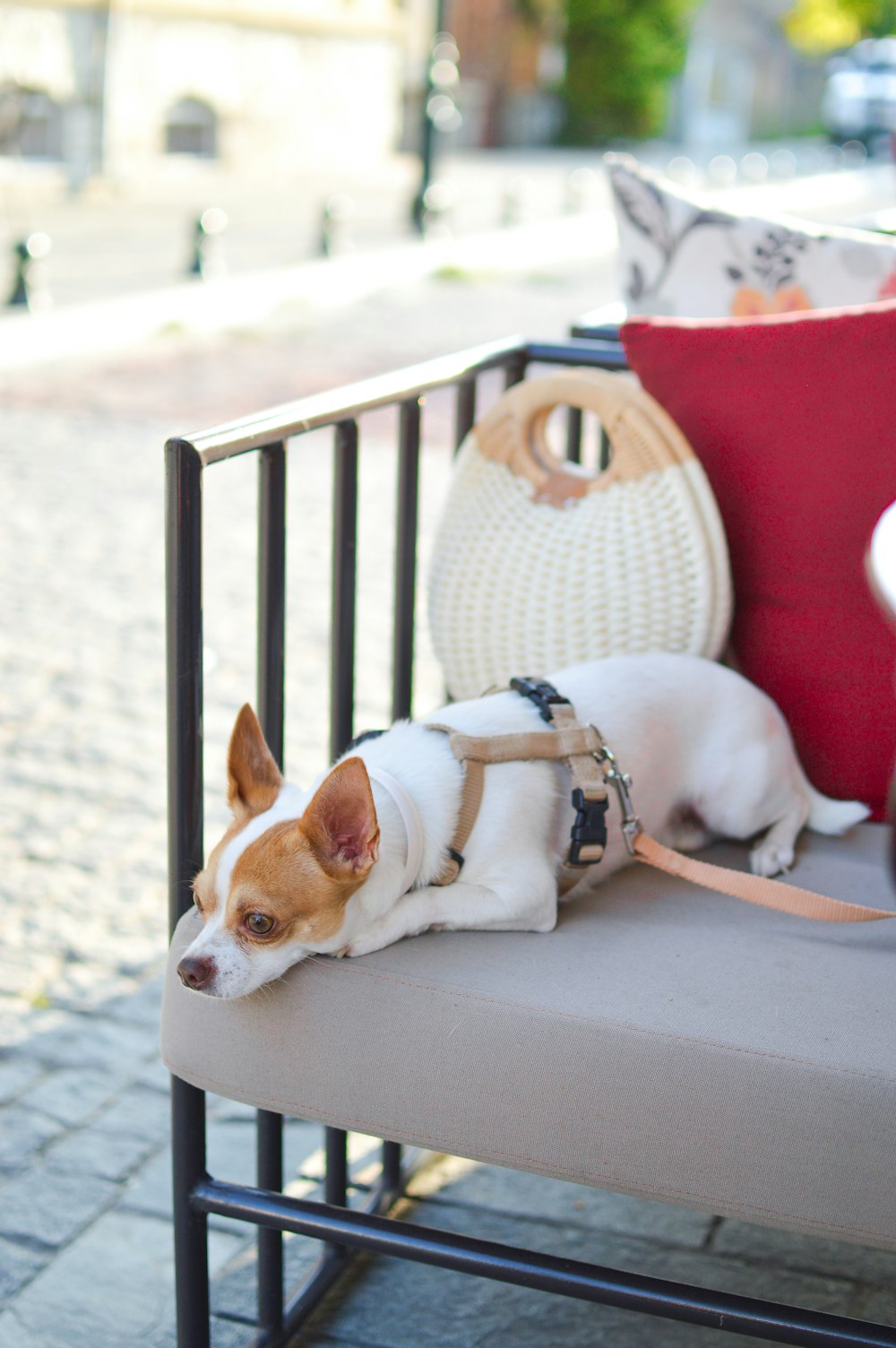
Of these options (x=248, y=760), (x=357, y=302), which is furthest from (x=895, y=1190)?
(x=357, y=302)

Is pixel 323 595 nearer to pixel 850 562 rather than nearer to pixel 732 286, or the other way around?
pixel 732 286

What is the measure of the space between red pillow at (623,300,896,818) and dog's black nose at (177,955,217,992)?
112 cm

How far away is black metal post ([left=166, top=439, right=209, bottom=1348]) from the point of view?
1.75 meters

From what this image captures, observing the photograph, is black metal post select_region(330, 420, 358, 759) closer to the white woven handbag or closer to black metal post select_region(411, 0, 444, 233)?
the white woven handbag

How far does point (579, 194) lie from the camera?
718 inches

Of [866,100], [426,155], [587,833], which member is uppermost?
[866,100]

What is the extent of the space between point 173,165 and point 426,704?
1524cm

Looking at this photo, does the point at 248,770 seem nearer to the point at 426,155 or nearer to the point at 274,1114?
the point at 274,1114

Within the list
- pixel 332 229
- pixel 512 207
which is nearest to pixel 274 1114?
pixel 332 229

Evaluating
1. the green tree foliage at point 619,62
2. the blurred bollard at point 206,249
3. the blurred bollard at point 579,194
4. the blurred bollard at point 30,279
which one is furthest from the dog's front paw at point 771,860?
the green tree foliage at point 619,62

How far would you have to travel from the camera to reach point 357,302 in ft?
39.4

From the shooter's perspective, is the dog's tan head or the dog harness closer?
the dog's tan head

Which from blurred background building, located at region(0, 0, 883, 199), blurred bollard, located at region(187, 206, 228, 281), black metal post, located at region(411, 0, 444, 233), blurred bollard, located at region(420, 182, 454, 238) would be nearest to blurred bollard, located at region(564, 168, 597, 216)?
blurred background building, located at region(0, 0, 883, 199)

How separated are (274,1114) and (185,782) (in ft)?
1.71
